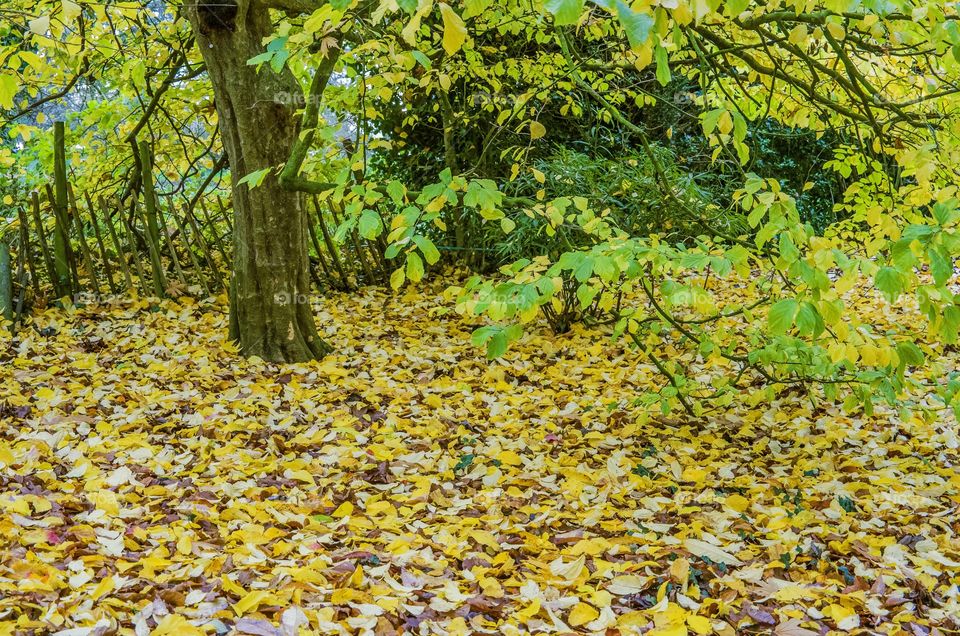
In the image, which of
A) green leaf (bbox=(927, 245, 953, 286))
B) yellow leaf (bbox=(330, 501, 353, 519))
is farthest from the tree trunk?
green leaf (bbox=(927, 245, 953, 286))

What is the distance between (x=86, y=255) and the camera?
17.5 feet

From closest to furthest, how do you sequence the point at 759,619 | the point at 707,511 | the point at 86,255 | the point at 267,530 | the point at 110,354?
the point at 759,619, the point at 267,530, the point at 707,511, the point at 110,354, the point at 86,255

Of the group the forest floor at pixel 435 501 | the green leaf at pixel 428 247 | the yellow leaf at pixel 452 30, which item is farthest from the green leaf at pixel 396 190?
the forest floor at pixel 435 501

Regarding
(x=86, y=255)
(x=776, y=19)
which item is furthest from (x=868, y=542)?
(x=86, y=255)

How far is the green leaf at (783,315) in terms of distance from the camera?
2.04m

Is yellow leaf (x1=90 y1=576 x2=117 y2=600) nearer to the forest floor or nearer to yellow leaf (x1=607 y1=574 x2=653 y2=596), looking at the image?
the forest floor

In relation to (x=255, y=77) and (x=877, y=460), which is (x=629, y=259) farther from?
Answer: (x=255, y=77)

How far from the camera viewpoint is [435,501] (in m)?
3.14

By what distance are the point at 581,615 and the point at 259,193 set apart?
2926 mm

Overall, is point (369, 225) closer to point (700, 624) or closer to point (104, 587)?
point (104, 587)

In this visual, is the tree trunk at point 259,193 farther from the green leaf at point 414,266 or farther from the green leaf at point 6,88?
the green leaf at point 414,266

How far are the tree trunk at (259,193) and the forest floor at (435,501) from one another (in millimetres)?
245

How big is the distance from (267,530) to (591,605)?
114cm

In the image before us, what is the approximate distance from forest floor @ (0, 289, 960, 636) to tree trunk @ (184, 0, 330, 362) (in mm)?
245
